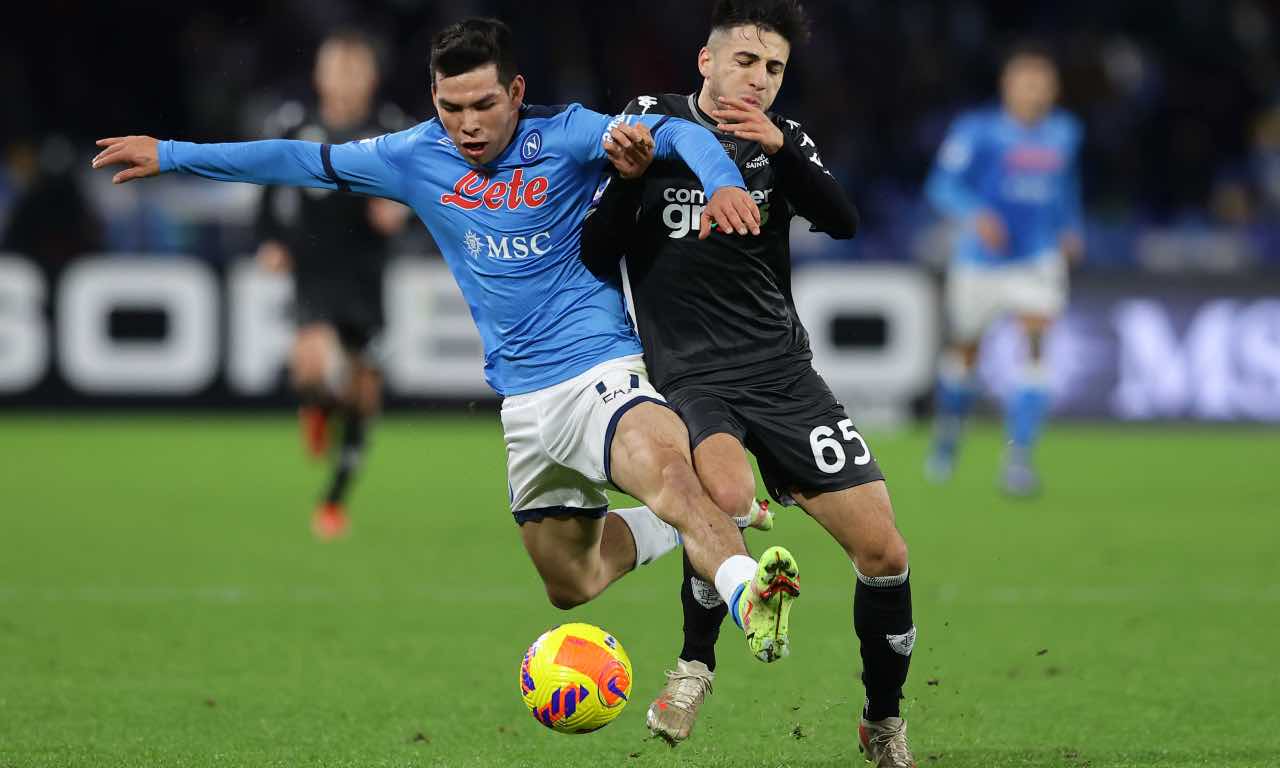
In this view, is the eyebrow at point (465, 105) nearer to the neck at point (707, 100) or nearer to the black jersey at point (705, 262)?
the black jersey at point (705, 262)

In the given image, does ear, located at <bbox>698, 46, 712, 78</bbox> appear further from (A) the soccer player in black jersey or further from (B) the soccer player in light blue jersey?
(B) the soccer player in light blue jersey

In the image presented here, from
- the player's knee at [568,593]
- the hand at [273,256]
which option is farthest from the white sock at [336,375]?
the player's knee at [568,593]

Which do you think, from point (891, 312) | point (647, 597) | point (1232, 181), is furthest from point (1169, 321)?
point (647, 597)

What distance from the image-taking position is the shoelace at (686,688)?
15.5ft

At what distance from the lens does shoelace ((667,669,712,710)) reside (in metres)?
4.71

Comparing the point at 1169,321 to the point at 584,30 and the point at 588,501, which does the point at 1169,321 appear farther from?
the point at 588,501

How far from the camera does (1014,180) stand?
37.0 feet

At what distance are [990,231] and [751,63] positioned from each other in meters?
6.55

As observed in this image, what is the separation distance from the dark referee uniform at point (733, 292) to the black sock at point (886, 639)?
0.30 metres

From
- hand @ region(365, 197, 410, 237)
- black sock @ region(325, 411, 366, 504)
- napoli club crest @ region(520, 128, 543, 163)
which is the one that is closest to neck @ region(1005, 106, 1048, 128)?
hand @ region(365, 197, 410, 237)

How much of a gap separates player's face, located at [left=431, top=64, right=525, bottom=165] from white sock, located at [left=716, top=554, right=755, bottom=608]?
1.36 meters

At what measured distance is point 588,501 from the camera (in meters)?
5.15

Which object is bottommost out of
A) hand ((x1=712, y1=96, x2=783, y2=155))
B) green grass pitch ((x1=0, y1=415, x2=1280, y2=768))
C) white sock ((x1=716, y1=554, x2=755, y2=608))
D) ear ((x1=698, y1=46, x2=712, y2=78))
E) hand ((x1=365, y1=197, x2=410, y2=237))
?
green grass pitch ((x1=0, y1=415, x2=1280, y2=768))

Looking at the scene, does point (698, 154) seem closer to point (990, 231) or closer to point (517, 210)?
point (517, 210)
